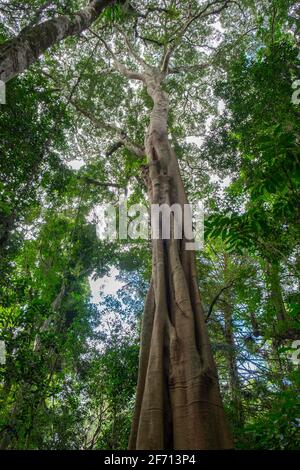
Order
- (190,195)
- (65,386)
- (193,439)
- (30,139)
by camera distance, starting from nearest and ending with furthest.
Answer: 1. (193,439)
2. (30,139)
3. (65,386)
4. (190,195)

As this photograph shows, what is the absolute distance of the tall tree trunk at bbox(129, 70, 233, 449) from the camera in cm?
237

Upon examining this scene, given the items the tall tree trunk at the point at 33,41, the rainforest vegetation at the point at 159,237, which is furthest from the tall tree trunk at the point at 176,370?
the tall tree trunk at the point at 33,41

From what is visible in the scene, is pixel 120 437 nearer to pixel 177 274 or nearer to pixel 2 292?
pixel 2 292

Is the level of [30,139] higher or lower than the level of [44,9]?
lower

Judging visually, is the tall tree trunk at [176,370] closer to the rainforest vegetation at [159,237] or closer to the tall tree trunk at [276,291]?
the rainforest vegetation at [159,237]

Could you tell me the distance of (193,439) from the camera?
90.8 inches

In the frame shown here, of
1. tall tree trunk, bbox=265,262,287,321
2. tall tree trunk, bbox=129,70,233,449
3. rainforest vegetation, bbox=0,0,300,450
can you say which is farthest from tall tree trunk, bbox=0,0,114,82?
tall tree trunk, bbox=265,262,287,321

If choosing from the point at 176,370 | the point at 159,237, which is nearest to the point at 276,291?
the point at 159,237

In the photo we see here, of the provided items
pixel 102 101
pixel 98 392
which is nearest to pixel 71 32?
pixel 102 101

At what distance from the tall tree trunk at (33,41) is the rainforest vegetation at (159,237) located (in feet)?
0.08

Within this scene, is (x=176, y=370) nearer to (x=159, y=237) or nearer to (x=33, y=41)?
(x=159, y=237)

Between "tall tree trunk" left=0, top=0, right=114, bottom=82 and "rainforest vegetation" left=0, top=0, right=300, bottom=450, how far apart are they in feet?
0.08

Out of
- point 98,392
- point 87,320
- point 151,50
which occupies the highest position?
point 151,50

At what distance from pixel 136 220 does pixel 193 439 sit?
8423 millimetres
